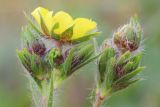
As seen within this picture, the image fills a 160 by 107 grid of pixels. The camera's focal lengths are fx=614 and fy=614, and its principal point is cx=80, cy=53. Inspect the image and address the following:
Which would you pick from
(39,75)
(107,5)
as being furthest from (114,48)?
(107,5)

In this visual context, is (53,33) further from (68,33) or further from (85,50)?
(85,50)

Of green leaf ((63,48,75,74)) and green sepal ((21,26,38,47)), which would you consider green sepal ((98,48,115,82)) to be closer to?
green leaf ((63,48,75,74))

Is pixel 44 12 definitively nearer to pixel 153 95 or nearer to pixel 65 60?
pixel 65 60

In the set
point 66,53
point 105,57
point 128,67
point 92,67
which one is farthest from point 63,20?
point 92,67

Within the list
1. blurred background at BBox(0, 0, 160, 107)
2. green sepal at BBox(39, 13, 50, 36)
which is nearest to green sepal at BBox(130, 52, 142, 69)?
green sepal at BBox(39, 13, 50, 36)

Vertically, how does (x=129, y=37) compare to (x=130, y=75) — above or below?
above

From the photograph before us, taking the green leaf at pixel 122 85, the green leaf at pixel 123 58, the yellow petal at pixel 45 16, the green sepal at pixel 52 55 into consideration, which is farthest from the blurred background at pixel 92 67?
the yellow petal at pixel 45 16
